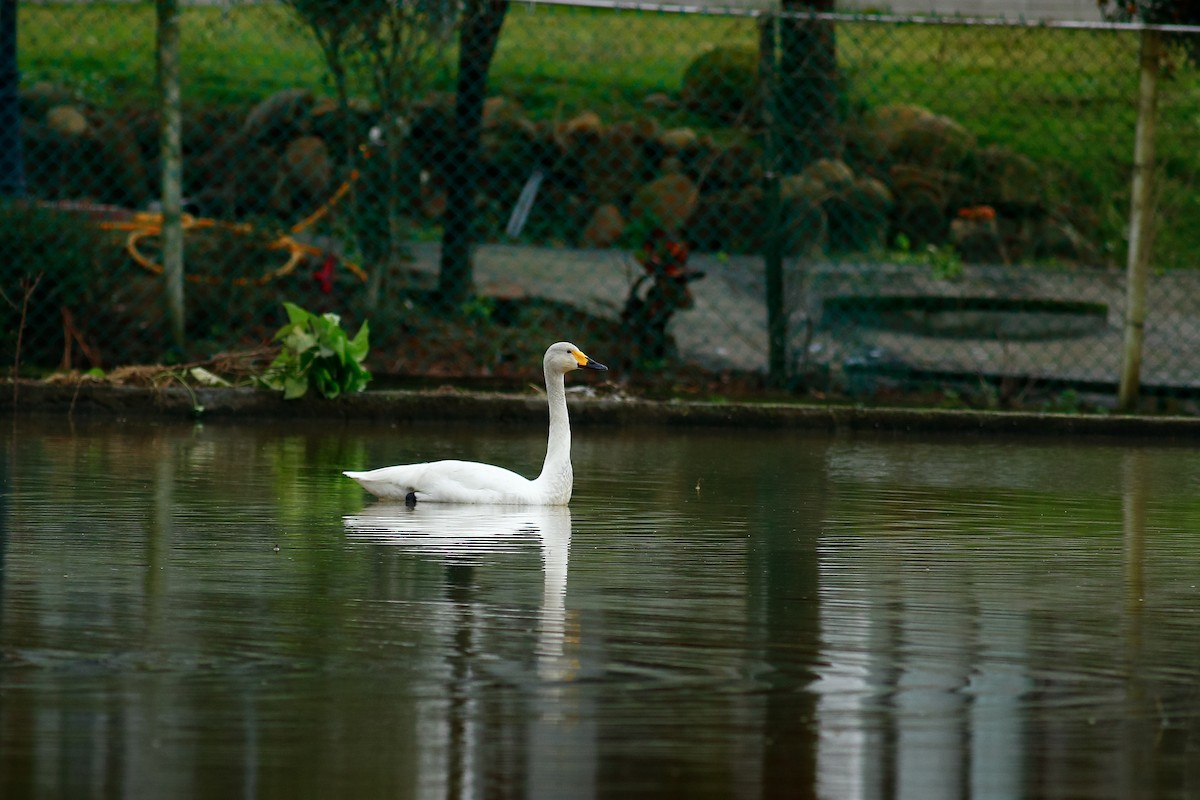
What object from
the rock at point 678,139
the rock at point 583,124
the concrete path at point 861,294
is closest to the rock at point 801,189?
the concrete path at point 861,294

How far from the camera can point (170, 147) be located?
44.0ft

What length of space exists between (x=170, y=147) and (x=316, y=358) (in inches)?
79.6

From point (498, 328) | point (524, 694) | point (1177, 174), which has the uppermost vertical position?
point (1177, 174)

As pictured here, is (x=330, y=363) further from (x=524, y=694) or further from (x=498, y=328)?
(x=524, y=694)

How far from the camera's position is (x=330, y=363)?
1269 centimetres

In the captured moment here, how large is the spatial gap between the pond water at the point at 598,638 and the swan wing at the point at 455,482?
128 mm

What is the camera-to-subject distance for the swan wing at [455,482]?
9.02 metres

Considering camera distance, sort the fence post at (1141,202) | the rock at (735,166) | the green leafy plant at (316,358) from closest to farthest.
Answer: the green leafy plant at (316,358) → the fence post at (1141,202) → the rock at (735,166)

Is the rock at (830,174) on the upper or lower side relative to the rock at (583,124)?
lower

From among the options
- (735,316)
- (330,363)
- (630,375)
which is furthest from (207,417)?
(735,316)

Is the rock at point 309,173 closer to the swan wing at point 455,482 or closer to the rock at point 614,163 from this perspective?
the rock at point 614,163

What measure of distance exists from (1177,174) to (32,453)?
8.38 meters

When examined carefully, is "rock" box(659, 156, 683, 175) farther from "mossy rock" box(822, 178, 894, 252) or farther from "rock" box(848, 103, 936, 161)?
"mossy rock" box(822, 178, 894, 252)

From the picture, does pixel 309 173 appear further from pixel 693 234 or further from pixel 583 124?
pixel 693 234
